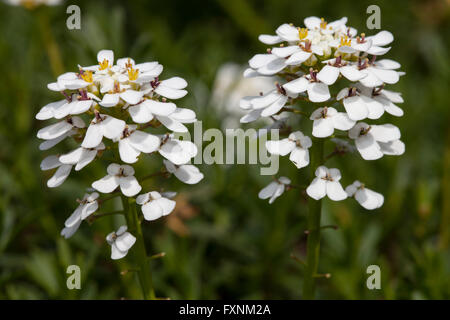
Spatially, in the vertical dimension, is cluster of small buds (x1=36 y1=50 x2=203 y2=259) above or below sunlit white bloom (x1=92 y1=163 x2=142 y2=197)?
above

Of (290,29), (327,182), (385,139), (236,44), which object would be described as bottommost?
(327,182)

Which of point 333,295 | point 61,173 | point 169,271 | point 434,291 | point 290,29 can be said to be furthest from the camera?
point 333,295

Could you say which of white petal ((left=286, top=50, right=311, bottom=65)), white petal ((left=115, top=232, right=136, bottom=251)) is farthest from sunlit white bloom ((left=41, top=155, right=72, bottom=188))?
white petal ((left=286, top=50, right=311, bottom=65))

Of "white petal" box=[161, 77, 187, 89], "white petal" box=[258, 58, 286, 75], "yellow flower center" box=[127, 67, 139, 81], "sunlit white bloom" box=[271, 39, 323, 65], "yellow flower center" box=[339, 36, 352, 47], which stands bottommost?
"white petal" box=[161, 77, 187, 89]

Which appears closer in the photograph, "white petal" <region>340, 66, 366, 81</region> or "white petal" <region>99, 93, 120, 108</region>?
"white petal" <region>99, 93, 120, 108</region>

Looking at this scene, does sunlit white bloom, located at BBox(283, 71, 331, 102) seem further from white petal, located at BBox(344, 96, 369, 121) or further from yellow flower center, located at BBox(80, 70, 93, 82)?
yellow flower center, located at BBox(80, 70, 93, 82)

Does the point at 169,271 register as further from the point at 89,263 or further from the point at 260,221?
the point at 260,221

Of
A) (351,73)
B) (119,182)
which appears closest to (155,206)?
(119,182)
